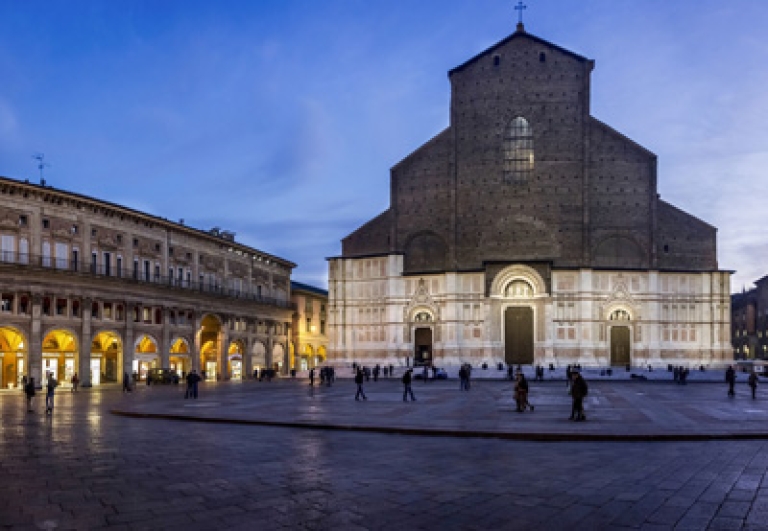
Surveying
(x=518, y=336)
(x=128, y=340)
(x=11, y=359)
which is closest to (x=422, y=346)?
(x=518, y=336)

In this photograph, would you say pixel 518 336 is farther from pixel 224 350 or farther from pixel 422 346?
pixel 224 350

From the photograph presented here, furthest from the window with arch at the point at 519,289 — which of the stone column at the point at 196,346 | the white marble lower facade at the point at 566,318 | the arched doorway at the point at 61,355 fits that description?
the arched doorway at the point at 61,355

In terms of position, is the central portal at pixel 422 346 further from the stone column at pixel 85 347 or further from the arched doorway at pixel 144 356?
the stone column at pixel 85 347

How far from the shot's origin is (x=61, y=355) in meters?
42.3

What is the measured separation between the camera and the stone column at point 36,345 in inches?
1534

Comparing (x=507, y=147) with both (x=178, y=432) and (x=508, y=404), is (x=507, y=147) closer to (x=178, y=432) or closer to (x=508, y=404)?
(x=508, y=404)

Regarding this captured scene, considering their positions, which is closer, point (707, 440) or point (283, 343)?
point (707, 440)

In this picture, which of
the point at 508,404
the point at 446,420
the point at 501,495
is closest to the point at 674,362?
the point at 508,404

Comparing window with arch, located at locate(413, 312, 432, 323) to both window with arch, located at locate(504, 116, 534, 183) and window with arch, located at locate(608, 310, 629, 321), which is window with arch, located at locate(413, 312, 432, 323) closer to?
window with arch, located at locate(504, 116, 534, 183)

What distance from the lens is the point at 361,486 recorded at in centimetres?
917

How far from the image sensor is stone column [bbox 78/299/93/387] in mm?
42125

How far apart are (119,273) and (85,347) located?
5810 mm

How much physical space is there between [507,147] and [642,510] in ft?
170

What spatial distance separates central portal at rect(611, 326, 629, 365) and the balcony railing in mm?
30974
